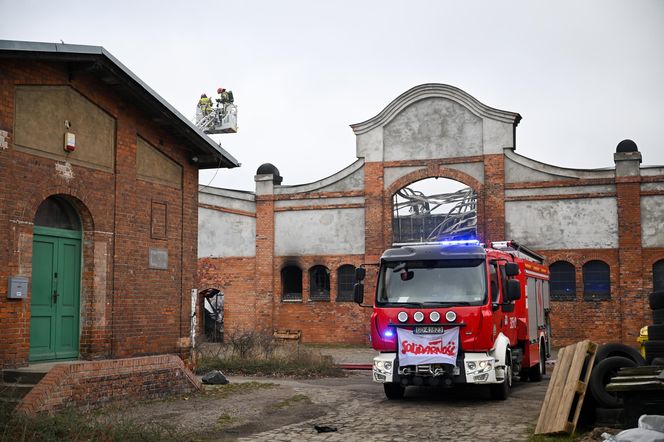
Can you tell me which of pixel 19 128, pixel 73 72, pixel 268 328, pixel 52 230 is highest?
pixel 73 72

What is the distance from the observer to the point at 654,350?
33.8 feet

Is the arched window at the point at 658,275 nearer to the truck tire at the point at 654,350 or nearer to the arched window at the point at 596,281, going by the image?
the arched window at the point at 596,281

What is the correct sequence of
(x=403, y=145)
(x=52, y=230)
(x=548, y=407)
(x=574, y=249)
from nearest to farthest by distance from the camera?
(x=548, y=407)
(x=52, y=230)
(x=574, y=249)
(x=403, y=145)

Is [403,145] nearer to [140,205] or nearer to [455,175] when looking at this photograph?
[455,175]

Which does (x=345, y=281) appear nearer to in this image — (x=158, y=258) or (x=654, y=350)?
(x=158, y=258)

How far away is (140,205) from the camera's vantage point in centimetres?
1400

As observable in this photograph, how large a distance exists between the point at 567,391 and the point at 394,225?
61.9 feet

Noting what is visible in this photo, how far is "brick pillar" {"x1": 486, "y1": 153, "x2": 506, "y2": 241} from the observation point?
87.8 ft

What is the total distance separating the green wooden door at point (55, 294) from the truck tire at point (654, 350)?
9229mm

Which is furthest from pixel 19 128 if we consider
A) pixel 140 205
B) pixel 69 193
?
pixel 140 205

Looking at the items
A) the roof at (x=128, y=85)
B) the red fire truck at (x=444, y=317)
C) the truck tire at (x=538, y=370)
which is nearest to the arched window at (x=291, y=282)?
the truck tire at (x=538, y=370)

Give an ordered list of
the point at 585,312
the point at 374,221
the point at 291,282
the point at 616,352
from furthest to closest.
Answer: the point at 291,282, the point at 374,221, the point at 585,312, the point at 616,352

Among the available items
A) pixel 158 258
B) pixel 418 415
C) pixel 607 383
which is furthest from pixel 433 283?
pixel 158 258

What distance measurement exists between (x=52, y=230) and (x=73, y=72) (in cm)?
271
